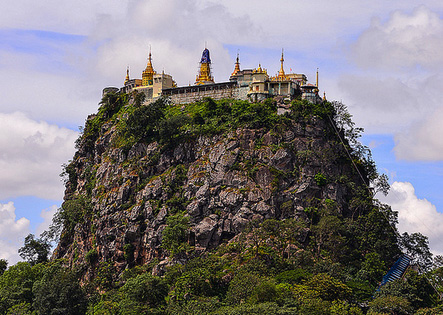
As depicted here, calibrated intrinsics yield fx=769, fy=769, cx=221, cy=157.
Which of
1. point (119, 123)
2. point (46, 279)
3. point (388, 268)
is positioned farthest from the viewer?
point (119, 123)

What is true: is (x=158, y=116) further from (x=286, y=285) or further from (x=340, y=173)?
(x=286, y=285)

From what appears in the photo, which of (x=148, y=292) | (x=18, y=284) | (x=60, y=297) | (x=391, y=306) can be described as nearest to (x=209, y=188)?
(x=148, y=292)

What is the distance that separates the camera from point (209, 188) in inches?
4508

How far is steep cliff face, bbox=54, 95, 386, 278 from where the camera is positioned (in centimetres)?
11138

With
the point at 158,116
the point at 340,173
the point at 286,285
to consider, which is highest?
the point at 158,116

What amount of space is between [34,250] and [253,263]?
182 ft

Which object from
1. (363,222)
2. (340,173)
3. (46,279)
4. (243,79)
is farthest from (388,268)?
(46,279)

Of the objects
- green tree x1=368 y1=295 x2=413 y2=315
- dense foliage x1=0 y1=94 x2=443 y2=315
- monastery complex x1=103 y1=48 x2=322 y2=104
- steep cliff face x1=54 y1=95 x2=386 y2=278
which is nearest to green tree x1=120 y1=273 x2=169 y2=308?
dense foliage x1=0 y1=94 x2=443 y2=315

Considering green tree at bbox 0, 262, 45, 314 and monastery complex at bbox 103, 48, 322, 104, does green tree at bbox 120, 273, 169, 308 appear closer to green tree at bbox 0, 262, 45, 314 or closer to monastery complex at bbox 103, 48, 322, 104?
green tree at bbox 0, 262, 45, 314

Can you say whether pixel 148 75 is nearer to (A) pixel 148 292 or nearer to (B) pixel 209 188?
(B) pixel 209 188

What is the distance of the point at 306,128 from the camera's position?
118m

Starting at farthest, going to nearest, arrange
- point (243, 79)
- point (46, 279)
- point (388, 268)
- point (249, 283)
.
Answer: point (243, 79) < point (46, 279) < point (388, 268) < point (249, 283)

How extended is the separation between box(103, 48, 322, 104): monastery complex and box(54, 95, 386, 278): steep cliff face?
8.27 meters

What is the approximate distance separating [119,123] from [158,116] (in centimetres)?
1261
